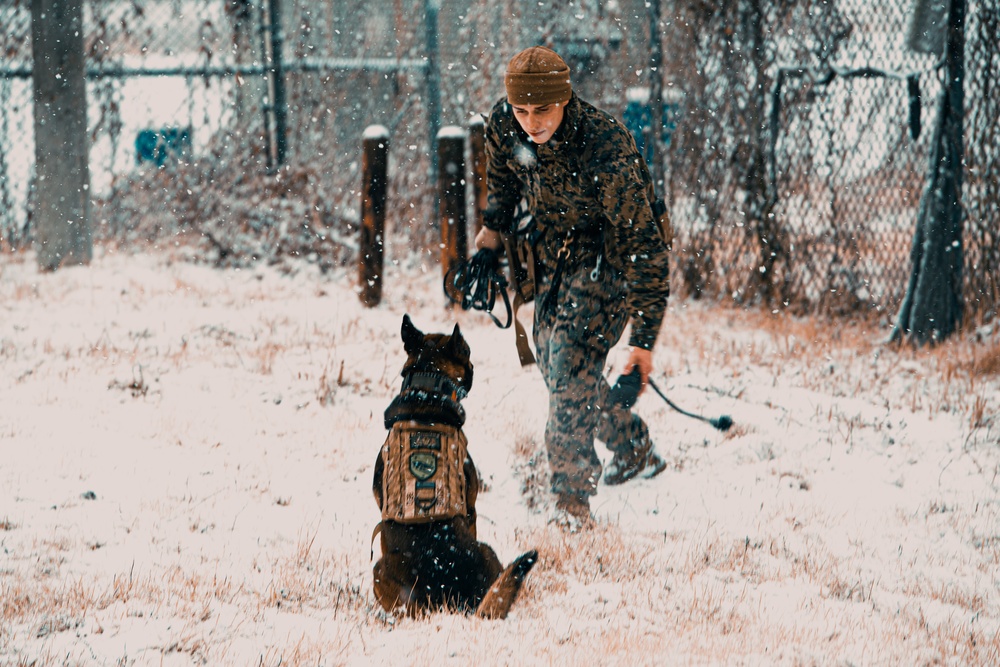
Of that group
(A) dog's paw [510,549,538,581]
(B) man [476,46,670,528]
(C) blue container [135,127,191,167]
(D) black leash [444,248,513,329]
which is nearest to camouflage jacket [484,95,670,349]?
(B) man [476,46,670,528]

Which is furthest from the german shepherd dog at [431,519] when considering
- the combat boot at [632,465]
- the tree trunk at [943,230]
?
the tree trunk at [943,230]

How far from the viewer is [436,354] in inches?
111

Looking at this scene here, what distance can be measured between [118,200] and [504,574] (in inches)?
276

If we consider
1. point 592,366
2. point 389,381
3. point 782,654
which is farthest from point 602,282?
point 389,381

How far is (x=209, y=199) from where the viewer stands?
8.06 metres

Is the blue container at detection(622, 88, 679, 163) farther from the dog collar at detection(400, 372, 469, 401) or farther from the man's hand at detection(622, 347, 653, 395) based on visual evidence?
the dog collar at detection(400, 372, 469, 401)

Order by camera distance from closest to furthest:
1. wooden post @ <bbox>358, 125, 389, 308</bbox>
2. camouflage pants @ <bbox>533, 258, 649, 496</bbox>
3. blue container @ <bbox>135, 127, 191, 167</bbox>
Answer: camouflage pants @ <bbox>533, 258, 649, 496</bbox> < wooden post @ <bbox>358, 125, 389, 308</bbox> < blue container @ <bbox>135, 127, 191, 167</bbox>

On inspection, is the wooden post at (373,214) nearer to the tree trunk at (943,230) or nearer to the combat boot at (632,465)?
the combat boot at (632,465)

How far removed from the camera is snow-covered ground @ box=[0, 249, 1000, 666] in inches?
102

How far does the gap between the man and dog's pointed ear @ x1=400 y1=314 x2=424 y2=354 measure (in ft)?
2.27

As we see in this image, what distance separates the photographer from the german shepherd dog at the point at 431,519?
2580 millimetres

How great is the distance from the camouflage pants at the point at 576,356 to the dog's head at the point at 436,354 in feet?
1.91

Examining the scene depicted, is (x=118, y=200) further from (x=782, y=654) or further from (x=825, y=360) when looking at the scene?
(x=782, y=654)

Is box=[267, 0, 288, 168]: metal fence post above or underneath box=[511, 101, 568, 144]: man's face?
above
